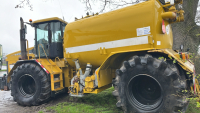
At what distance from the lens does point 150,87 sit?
11.2ft

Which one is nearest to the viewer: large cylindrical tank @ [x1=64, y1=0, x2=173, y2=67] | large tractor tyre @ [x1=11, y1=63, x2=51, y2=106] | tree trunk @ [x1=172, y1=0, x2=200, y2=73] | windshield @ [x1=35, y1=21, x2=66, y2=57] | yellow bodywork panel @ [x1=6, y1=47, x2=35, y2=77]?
large cylindrical tank @ [x1=64, y1=0, x2=173, y2=67]

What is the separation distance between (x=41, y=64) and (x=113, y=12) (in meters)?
2.87

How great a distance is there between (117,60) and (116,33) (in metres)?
0.76

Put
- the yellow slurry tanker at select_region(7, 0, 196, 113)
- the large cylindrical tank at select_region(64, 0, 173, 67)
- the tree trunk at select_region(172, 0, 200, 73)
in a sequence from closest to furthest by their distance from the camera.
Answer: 1. the yellow slurry tanker at select_region(7, 0, 196, 113)
2. the large cylindrical tank at select_region(64, 0, 173, 67)
3. the tree trunk at select_region(172, 0, 200, 73)

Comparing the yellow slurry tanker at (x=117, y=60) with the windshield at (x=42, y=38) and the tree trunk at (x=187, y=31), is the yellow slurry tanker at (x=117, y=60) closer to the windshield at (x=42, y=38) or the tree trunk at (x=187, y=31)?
the windshield at (x=42, y=38)

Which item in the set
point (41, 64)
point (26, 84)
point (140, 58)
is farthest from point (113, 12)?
point (26, 84)

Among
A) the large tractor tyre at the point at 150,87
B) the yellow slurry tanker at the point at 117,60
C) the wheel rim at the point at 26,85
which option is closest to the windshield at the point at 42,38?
the yellow slurry tanker at the point at 117,60

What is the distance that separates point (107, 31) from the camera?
3.93m

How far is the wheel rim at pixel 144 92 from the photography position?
3271 mm

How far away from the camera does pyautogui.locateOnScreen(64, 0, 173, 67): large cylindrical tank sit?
133 inches

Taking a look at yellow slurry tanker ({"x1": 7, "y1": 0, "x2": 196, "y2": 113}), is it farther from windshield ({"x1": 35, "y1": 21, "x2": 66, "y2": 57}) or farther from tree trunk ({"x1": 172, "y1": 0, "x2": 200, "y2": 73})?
tree trunk ({"x1": 172, "y1": 0, "x2": 200, "y2": 73})

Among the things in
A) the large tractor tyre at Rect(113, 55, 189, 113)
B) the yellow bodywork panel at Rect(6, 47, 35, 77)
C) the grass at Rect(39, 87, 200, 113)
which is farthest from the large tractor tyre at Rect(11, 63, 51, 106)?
the large tractor tyre at Rect(113, 55, 189, 113)

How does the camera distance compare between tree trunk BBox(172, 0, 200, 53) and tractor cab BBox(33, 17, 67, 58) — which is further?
tree trunk BBox(172, 0, 200, 53)

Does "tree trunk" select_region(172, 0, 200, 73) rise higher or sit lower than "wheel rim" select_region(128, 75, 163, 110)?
higher
